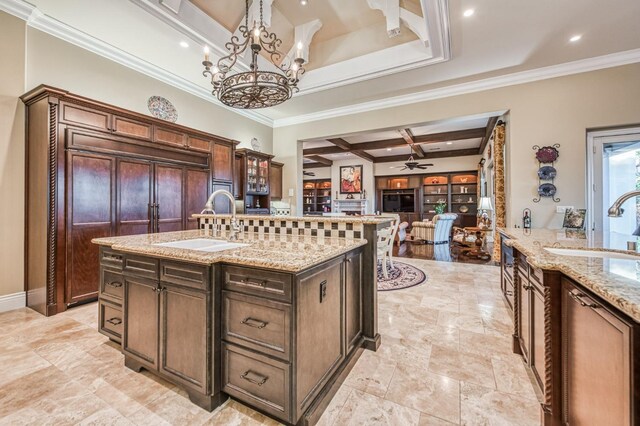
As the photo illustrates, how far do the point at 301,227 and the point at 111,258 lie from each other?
1454 mm

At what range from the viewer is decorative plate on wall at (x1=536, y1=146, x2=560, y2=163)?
392 cm

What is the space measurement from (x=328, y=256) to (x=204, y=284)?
2.29 ft

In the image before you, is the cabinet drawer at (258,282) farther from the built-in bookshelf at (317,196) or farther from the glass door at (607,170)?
the built-in bookshelf at (317,196)

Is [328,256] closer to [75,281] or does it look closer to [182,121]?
[75,281]

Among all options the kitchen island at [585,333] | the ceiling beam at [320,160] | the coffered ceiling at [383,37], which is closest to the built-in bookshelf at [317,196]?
the ceiling beam at [320,160]

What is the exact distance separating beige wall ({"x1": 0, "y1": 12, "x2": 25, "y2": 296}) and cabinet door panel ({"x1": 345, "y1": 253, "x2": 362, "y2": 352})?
3.65 meters

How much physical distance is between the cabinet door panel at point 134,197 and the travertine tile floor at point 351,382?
3.70 feet

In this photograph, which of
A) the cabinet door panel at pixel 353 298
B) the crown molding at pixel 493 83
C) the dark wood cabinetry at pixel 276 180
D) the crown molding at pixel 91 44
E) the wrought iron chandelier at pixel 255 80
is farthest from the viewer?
the dark wood cabinetry at pixel 276 180

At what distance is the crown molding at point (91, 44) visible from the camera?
2.77 metres

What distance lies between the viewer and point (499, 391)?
1668 mm

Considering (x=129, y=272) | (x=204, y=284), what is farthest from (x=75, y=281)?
(x=204, y=284)

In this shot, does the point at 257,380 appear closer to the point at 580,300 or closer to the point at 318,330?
the point at 318,330

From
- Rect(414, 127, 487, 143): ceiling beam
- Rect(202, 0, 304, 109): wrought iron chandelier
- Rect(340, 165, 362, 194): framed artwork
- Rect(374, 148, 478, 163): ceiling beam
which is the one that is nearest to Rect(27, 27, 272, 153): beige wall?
Rect(202, 0, 304, 109): wrought iron chandelier

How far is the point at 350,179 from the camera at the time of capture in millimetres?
11273
